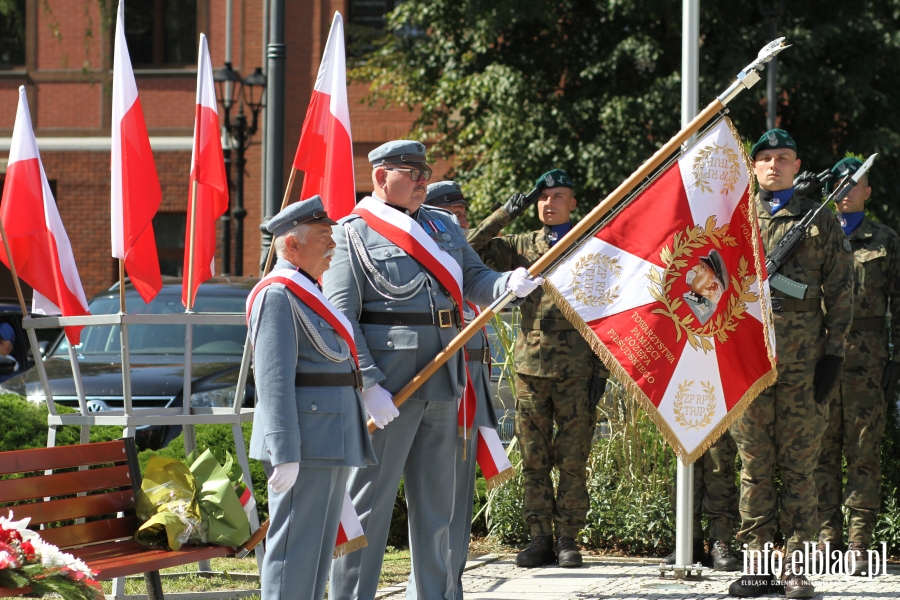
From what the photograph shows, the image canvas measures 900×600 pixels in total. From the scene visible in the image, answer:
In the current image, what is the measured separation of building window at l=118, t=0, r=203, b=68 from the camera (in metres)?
23.2

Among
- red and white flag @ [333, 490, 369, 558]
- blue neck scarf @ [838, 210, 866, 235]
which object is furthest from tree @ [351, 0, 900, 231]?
red and white flag @ [333, 490, 369, 558]

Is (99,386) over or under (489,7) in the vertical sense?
under

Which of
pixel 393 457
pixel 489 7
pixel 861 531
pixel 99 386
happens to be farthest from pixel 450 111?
pixel 393 457

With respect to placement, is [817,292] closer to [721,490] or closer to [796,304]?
[796,304]

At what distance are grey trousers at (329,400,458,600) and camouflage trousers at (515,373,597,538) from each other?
2.00 metres

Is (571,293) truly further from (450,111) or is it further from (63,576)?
(450,111)

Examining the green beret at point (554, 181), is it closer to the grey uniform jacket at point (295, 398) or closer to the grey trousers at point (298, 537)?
the grey uniform jacket at point (295, 398)

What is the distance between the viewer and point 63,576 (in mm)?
3699

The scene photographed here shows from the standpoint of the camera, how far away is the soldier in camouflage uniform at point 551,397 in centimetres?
704

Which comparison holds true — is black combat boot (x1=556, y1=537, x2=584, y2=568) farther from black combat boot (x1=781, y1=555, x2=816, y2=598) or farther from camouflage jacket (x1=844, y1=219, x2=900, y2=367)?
camouflage jacket (x1=844, y1=219, x2=900, y2=367)

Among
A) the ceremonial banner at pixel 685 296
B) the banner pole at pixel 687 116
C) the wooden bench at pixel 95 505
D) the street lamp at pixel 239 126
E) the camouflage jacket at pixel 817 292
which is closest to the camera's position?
the wooden bench at pixel 95 505

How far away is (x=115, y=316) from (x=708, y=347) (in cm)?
277

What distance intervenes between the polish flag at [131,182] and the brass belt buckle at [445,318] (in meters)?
1.59

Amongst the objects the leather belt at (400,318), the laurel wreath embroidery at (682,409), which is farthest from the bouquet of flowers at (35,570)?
the laurel wreath embroidery at (682,409)
